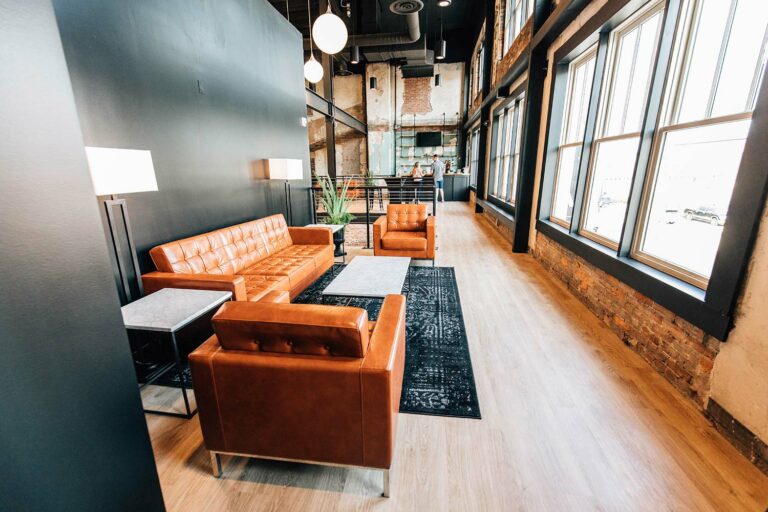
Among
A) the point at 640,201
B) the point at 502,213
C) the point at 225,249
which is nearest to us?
the point at 640,201

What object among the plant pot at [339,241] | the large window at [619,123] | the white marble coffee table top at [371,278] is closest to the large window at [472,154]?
the plant pot at [339,241]

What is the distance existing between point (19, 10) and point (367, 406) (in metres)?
1.54

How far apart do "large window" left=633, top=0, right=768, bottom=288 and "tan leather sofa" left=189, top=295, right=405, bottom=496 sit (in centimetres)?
216

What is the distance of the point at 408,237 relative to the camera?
15.3 feet

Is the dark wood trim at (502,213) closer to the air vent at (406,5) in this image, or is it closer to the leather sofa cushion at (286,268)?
the leather sofa cushion at (286,268)

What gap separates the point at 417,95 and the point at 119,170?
13.4 m

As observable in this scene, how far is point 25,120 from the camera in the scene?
0.80m

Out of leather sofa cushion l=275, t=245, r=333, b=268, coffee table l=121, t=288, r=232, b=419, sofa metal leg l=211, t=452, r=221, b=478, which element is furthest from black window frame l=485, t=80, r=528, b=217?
sofa metal leg l=211, t=452, r=221, b=478

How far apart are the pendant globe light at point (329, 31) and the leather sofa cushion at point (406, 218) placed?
89.0 inches

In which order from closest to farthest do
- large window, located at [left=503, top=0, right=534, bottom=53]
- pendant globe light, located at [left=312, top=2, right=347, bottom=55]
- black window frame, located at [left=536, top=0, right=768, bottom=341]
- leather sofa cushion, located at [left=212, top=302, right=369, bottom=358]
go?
leather sofa cushion, located at [left=212, top=302, right=369, bottom=358]
black window frame, located at [left=536, top=0, right=768, bottom=341]
pendant globe light, located at [left=312, top=2, right=347, bottom=55]
large window, located at [left=503, top=0, right=534, bottom=53]

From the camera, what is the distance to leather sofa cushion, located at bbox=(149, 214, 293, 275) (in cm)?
265

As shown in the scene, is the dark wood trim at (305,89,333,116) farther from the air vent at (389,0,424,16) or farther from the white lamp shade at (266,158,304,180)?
the white lamp shade at (266,158,304,180)

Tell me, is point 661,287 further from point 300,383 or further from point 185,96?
point 185,96

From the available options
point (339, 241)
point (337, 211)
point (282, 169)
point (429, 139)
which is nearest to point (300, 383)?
point (282, 169)
